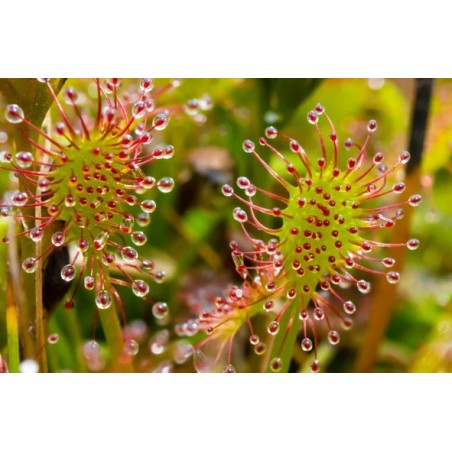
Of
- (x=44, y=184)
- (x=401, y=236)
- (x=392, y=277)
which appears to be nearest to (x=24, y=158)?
(x=44, y=184)

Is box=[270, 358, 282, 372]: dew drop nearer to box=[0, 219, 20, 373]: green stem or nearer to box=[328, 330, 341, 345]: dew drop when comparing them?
box=[328, 330, 341, 345]: dew drop

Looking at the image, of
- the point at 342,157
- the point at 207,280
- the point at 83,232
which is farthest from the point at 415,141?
the point at 83,232

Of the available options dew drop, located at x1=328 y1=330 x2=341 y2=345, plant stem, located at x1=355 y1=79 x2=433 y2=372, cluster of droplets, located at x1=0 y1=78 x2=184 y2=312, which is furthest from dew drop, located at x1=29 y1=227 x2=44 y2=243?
plant stem, located at x1=355 y1=79 x2=433 y2=372

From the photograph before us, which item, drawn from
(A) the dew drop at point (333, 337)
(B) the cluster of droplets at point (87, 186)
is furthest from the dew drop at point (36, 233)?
(A) the dew drop at point (333, 337)

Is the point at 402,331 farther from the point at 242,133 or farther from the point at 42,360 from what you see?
the point at 42,360

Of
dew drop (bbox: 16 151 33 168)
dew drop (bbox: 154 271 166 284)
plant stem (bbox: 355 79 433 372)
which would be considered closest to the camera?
dew drop (bbox: 16 151 33 168)

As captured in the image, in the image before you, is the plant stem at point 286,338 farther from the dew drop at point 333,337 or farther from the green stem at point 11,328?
the green stem at point 11,328

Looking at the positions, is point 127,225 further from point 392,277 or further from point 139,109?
point 392,277
